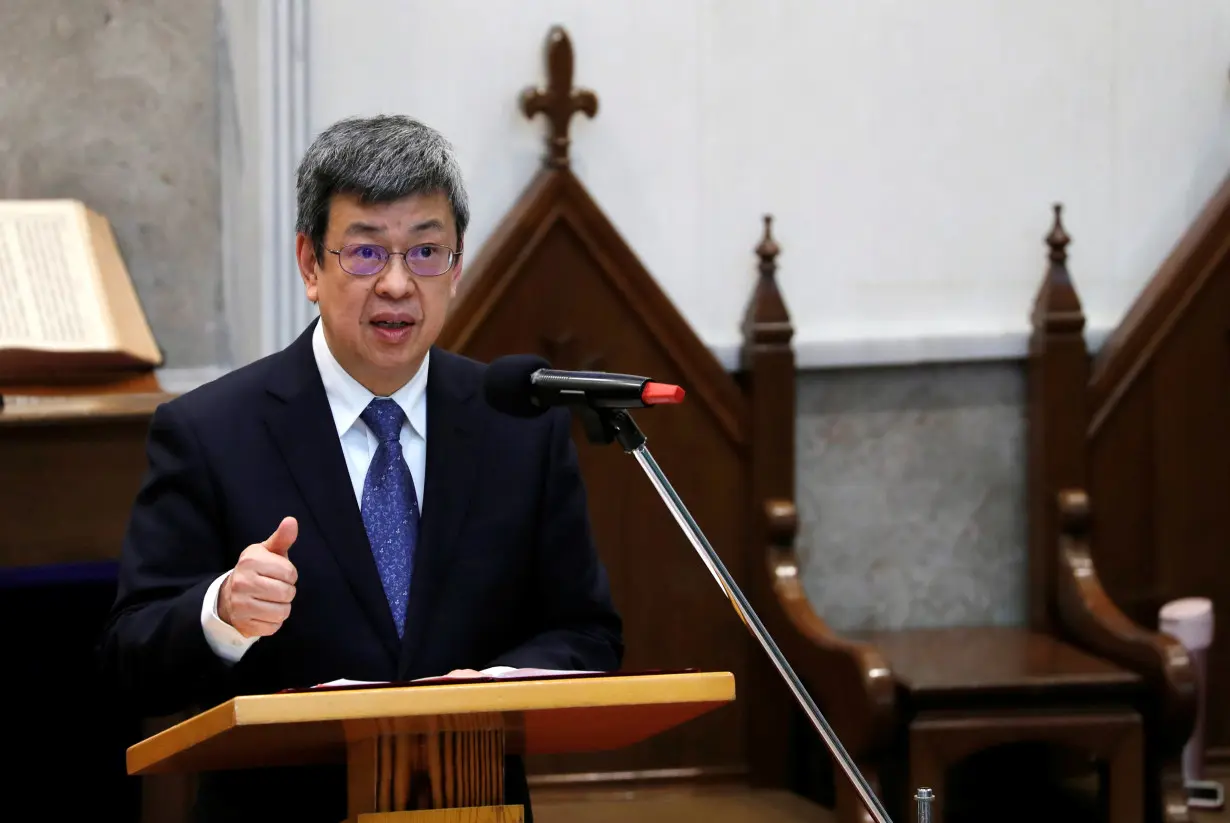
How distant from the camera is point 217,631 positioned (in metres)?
1.75

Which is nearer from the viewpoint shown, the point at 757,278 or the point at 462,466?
the point at 462,466

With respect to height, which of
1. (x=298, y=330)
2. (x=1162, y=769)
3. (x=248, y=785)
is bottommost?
(x=1162, y=769)

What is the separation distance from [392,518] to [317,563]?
12cm

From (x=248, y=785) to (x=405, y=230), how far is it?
72cm

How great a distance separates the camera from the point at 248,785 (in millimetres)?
1927

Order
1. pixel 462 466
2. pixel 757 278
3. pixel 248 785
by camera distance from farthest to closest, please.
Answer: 1. pixel 757 278
2. pixel 462 466
3. pixel 248 785

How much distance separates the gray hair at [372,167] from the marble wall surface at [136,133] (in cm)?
139

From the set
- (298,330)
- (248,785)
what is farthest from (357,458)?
(298,330)

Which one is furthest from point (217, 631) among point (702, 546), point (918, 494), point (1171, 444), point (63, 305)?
point (1171, 444)

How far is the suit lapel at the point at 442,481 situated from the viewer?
6.44 feet

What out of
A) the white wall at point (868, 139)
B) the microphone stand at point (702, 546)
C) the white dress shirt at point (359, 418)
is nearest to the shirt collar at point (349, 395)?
the white dress shirt at point (359, 418)

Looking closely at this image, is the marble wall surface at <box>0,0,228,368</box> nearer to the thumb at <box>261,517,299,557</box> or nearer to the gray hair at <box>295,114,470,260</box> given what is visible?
the gray hair at <box>295,114,470,260</box>

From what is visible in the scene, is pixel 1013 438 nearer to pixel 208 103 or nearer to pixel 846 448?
pixel 846 448

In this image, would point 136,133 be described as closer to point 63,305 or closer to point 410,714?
point 63,305
